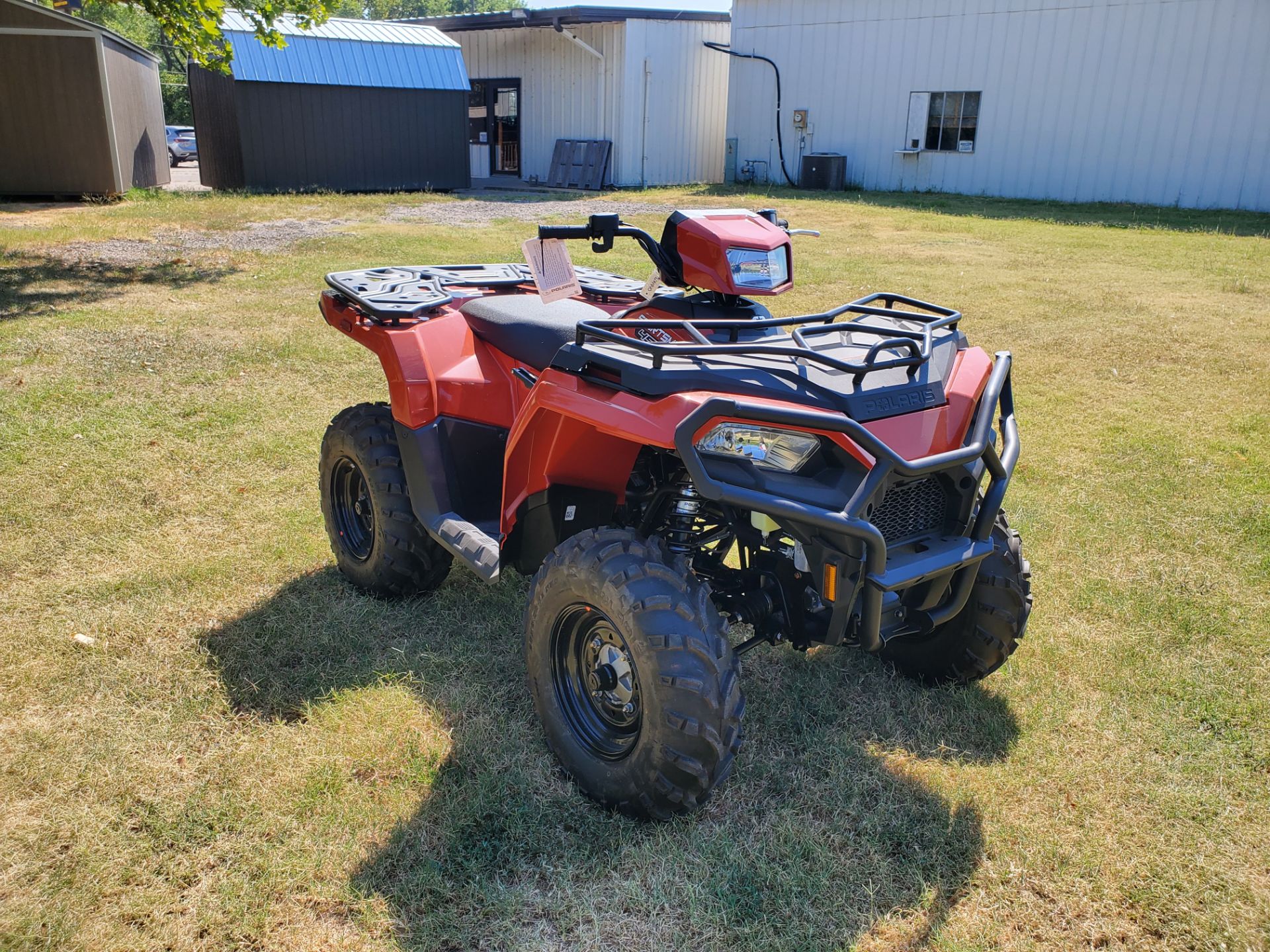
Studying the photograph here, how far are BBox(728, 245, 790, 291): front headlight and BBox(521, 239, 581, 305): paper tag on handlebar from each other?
0.46 meters

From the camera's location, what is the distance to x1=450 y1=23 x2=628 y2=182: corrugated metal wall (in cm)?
2223

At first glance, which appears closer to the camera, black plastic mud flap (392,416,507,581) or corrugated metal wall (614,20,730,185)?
black plastic mud flap (392,416,507,581)

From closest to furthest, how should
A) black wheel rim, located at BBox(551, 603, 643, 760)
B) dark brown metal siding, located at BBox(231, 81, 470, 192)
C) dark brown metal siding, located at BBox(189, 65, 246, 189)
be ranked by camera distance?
1. black wheel rim, located at BBox(551, 603, 643, 760)
2. dark brown metal siding, located at BBox(231, 81, 470, 192)
3. dark brown metal siding, located at BBox(189, 65, 246, 189)

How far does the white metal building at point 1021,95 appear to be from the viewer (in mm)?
17078

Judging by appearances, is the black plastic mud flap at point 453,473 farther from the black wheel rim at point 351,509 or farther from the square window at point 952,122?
the square window at point 952,122

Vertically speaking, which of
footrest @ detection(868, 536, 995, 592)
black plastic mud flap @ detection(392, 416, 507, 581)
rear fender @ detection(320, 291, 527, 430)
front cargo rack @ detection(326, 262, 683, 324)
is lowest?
black plastic mud flap @ detection(392, 416, 507, 581)

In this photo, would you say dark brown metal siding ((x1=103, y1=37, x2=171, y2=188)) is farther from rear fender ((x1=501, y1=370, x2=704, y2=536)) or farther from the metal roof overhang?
rear fender ((x1=501, y1=370, x2=704, y2=536))

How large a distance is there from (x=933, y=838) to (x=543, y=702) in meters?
1.11

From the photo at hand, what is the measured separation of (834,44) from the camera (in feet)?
69.9

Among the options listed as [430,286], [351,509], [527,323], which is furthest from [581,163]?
[527,323]

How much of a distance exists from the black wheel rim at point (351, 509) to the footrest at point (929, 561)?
2.18 meters

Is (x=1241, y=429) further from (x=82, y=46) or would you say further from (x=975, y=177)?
(x=82, y=46)

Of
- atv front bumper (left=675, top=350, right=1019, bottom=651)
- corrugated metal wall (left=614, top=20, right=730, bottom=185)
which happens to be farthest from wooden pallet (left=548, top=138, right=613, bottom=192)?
atv front bumper (left=675, top=350, right=1019, bottom=651)

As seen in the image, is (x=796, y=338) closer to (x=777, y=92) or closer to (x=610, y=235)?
(x=610, y=235)
